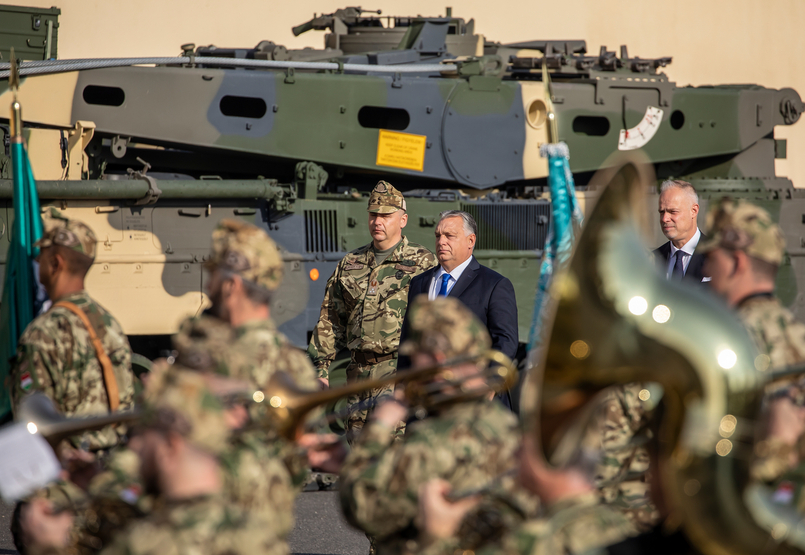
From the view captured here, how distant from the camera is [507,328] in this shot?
4.93 m

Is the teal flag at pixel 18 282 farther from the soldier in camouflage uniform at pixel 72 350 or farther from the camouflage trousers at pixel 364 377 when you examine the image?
the camouflage trousers at pixel 364 377

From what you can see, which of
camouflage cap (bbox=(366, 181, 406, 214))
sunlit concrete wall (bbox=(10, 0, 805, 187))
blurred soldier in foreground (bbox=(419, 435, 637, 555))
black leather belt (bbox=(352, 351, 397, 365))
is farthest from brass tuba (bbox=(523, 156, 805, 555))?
sunlit concrete wall (bbox=(10, 0, 805, 187))

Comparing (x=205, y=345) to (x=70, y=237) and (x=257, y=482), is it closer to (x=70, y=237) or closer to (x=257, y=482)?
(x=257, y=482)

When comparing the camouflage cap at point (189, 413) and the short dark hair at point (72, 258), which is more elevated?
the short dark hair at point (72, 258)

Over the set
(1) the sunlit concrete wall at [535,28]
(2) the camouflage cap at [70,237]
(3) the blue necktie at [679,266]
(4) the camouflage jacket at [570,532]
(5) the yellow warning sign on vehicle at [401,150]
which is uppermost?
(1) the sunlit concrete wall at [535,28]

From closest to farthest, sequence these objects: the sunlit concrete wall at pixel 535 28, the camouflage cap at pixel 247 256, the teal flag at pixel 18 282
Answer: the camouflage cap at pixel 247 256, the teal flag at pixel 18 282, the sunlit concrete wall at pixel 535 28

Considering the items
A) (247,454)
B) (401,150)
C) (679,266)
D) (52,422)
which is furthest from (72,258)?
(401,150)

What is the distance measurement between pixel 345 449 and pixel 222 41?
12426 mm

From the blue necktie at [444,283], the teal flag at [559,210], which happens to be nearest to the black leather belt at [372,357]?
the blue necktie at [444,283]

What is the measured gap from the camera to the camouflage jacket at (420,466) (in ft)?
8.81

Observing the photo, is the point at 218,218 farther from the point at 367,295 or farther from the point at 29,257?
the point at 29,257

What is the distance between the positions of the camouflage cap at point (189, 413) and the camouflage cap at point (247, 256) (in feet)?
2.69

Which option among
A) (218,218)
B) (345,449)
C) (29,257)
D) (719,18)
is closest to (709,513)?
(345,449)

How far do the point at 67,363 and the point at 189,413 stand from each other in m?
1.31
